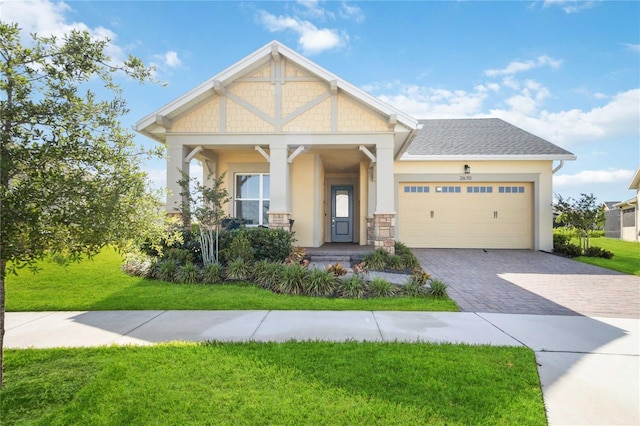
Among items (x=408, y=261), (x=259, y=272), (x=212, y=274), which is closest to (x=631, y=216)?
(x=408, y=261)

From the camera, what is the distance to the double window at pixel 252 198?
11.6 meters

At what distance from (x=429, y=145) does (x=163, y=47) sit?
10.6 metres

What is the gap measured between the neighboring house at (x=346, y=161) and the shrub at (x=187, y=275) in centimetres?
154

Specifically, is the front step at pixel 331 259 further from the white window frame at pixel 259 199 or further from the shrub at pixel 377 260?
the white window frame at pixel 259 199

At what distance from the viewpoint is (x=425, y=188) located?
523 inches

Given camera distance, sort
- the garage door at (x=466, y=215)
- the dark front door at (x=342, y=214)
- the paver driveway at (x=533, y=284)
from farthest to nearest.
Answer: the dark front door at (x=342, y=214), the garage door at (x=466, y=215), the paver driveway at (x=533, y=284)

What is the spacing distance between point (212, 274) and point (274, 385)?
491 cm

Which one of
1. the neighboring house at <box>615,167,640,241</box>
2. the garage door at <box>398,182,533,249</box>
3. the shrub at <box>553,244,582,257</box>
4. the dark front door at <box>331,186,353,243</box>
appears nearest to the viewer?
the shrub at <box>553,244,582,257</box>

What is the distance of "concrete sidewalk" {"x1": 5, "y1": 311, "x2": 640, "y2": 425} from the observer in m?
2.89

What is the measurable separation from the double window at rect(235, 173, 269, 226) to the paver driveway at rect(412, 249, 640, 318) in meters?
5.83

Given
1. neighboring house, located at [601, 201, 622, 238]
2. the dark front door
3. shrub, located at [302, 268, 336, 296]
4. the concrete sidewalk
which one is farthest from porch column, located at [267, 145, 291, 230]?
neighboring house, located at [601, 201, 622, 238]

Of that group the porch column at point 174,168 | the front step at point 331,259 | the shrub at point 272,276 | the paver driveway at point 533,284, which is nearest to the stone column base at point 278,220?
the front step at point 331,259

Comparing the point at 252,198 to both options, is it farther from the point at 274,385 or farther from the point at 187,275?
the point at 274,385

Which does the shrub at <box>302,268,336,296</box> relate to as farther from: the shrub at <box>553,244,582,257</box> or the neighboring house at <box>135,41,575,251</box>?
the shrub at <box>553,244,582,257</box>
